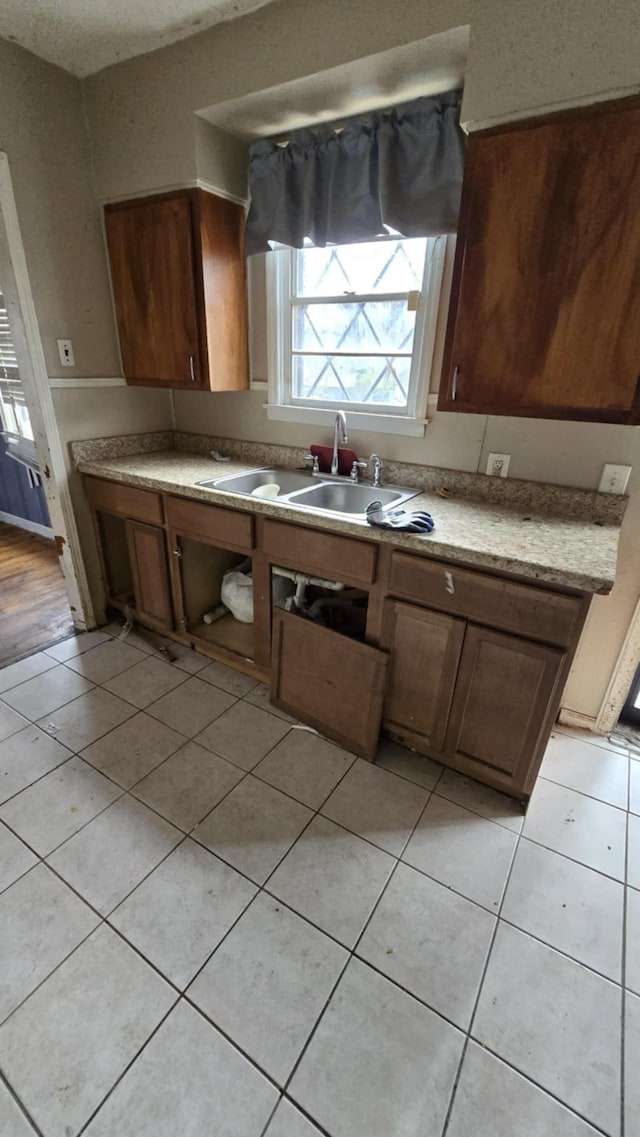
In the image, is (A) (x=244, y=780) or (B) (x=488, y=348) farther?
(A) (x=244, y=780)

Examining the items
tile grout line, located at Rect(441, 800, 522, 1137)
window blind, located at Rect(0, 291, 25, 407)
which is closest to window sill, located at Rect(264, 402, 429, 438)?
tile grout line, located at Rect(441, 800, 522, 1137)

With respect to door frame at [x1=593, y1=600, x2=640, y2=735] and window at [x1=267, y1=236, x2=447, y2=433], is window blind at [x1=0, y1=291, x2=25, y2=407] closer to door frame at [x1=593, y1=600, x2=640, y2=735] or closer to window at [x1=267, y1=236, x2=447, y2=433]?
window at [x1=267, y1=236, x2=447, y2=433]

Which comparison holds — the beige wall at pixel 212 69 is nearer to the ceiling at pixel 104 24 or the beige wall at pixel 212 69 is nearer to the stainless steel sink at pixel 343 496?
the ceiling at pixel 104 24

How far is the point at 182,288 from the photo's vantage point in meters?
2.09

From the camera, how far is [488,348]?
1.51 meters

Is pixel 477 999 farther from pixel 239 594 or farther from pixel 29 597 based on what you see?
pixel 29 597

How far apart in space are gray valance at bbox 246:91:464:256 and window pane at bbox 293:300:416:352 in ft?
0.86

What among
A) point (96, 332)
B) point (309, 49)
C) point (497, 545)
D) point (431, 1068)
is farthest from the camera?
point (96, 332)

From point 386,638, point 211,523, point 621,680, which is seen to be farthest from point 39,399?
point 621,680

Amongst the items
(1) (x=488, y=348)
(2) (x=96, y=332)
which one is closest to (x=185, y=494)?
(2) (x=96, y=332)

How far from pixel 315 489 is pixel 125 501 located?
0.94m

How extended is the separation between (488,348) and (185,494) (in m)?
1.28

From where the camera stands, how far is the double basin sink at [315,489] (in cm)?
198

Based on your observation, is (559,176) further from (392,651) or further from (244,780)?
(244,780)
